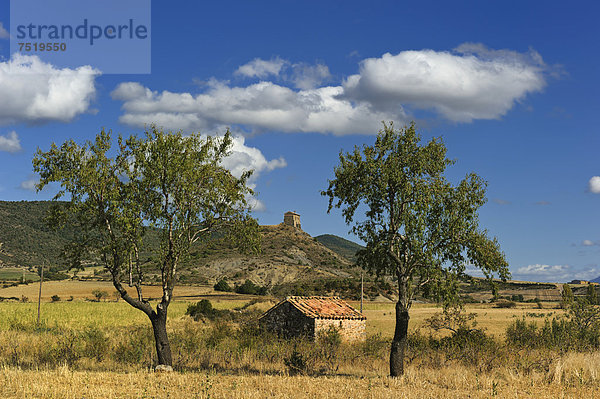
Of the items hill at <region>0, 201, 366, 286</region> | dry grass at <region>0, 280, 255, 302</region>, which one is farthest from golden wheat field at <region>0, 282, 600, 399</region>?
hill at <region>0, 201, 366, 286</region>

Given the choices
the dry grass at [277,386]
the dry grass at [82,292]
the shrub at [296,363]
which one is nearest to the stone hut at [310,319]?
the shrub at [296,363]

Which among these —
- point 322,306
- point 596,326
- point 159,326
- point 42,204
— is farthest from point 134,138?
point 42,204

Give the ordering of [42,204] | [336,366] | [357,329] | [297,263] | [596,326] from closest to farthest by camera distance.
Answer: [336,366] → [596,326] → [357,329] → [297,263] → [42,204]

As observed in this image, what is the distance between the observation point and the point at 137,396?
1641 cm

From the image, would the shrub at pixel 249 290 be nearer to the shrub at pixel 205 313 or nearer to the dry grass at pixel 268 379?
the shrub at pixel 205 313

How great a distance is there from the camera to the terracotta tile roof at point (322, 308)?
37.7m

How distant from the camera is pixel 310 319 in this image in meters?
36.9

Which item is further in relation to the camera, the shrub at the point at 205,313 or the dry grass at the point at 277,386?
the shrub at the point at 205,313

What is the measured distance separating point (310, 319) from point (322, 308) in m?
2.89

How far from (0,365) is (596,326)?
3108cm

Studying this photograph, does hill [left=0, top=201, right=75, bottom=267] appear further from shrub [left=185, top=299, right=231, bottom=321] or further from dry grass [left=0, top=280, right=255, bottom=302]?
shrub [left=185, top=299, right=231, bottom=321]

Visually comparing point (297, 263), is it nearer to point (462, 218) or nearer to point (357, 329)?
point (357, 329)

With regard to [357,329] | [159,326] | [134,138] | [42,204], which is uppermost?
[42,204]

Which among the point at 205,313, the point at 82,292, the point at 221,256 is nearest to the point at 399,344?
the point at 205,313
